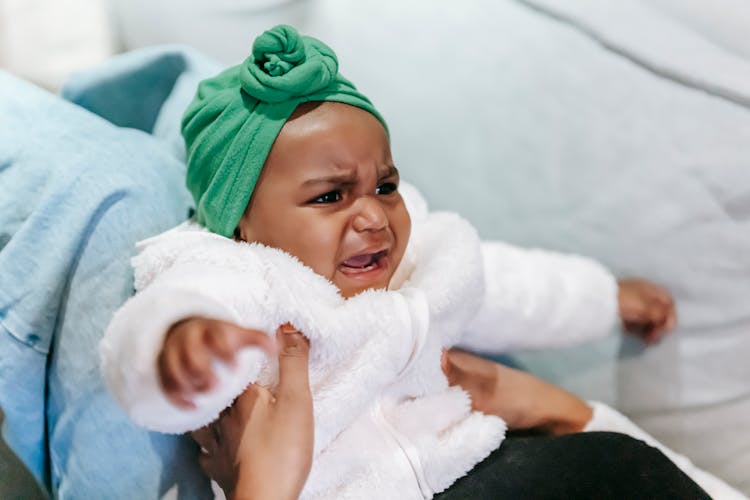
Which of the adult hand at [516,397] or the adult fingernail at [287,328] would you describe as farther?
the adult hand at [516,397]

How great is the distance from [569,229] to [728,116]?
9.5 inches

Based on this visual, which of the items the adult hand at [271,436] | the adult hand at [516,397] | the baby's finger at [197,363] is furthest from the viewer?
the adult hand at [516,397]

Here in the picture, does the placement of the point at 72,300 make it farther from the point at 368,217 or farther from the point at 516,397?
the point at 516,397

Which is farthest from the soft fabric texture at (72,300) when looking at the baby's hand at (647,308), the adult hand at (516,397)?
the baby's hand at (647,308)

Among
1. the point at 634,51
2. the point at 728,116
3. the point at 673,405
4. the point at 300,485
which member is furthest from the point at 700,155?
the point at 300,485

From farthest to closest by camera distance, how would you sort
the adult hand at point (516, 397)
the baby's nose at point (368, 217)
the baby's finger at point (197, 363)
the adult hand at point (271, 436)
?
the adult hand at point (516, 397)
the baby's nose at point (368, 217)
the adult hand at point (271, 436)
the baby's finger at point (197, 363)

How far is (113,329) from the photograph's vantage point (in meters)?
0.55

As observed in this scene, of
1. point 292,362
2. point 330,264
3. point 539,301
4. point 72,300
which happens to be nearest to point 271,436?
point 292,362

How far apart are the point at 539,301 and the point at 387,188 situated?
0.93ft

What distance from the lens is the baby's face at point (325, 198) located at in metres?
0.71

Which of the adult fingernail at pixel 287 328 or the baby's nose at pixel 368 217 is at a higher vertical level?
the baby's nose at pixel 368 217

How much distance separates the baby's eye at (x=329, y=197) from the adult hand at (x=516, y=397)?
0.23 meters

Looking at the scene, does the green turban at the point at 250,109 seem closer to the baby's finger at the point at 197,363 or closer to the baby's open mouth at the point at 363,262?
the baby's open mouth at the point at 363,262

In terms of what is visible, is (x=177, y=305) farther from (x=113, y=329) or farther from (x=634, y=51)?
(x=634, y=51)
